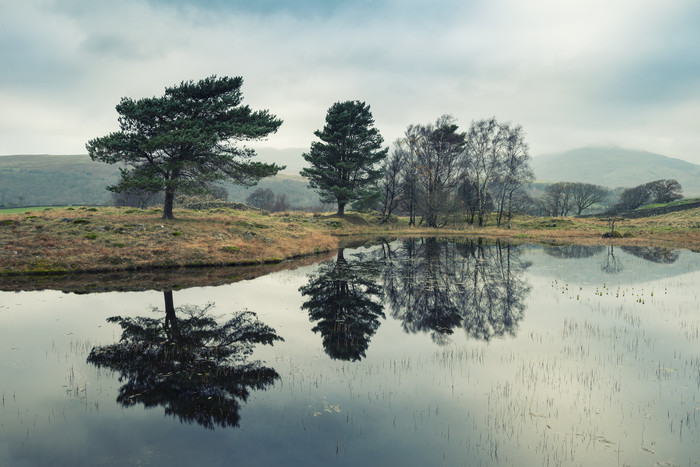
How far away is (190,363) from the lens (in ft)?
31.4

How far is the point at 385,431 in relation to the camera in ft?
22.0

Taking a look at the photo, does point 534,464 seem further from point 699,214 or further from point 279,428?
point 699,214

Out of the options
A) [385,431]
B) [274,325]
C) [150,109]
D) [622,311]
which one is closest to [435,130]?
[150,109]

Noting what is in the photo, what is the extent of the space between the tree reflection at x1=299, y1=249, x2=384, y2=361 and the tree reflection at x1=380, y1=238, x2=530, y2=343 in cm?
103

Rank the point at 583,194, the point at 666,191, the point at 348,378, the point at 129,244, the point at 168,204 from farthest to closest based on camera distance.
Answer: the point at 583,194 < the point at 666,191 < the point at 168,204 < the point at 129,244 < the point at 348,378

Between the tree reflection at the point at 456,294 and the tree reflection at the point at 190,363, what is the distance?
5.72 metres

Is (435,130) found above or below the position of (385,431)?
above

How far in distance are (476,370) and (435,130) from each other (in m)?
58.2

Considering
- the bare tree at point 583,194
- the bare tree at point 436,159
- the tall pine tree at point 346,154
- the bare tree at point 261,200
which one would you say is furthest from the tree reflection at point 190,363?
the bare tree at point 261,200

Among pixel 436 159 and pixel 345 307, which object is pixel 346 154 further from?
pixel 345 307

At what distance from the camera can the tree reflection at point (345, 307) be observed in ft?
36.7

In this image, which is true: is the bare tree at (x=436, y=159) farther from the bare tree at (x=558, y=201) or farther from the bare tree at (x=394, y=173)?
the bare tree at (x=558, y=201)

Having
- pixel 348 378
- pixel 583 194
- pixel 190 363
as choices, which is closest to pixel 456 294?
pixel 348 378

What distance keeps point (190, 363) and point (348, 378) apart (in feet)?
14.0
